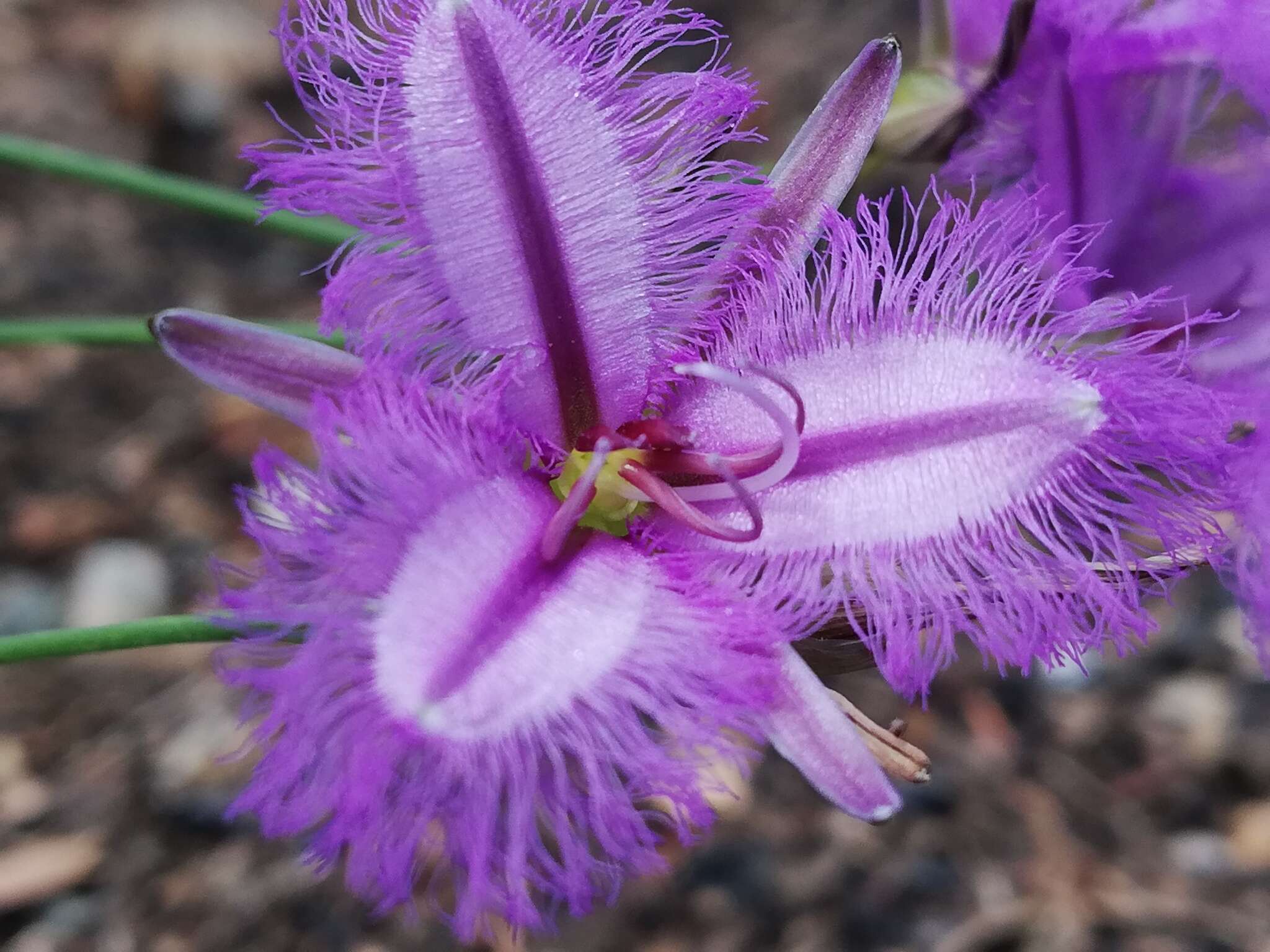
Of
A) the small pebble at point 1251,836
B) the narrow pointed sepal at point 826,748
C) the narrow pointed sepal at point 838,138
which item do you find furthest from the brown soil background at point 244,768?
the narrow pointed sepal at point 838,138

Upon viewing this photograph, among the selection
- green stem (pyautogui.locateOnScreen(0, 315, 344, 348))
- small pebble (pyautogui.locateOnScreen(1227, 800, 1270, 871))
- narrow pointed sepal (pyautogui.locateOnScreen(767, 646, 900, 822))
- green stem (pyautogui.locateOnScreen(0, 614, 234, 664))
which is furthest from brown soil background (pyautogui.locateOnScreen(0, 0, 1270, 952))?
narrow pointed sepal (pyautogui.locateOnScreen(767, 646, 900, 822))

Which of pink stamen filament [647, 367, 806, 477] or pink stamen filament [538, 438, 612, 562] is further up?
pink stamen filament [538, 438, 612, 562]

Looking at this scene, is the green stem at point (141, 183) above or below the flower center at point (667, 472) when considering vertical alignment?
above

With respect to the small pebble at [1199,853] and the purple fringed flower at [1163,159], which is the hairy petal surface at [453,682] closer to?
the purple fringed flower at [1163,159]

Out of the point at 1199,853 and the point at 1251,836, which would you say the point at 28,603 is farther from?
the point at 1251,836

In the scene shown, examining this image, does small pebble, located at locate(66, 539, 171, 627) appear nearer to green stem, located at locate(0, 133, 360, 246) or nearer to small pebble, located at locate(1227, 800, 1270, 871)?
green stem, located at locate(0, 133, 360, 246)

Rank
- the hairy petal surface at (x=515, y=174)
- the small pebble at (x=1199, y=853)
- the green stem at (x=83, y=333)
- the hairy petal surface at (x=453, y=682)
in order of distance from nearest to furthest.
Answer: the hairy petal surface at (x=453, y=682)
the hairy petal surface at (x=515, y=174)
the green stem at (x=83, y=333)
the small pebble at (x=1199, y=853)

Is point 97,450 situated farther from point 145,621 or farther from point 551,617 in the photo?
point 551,617
